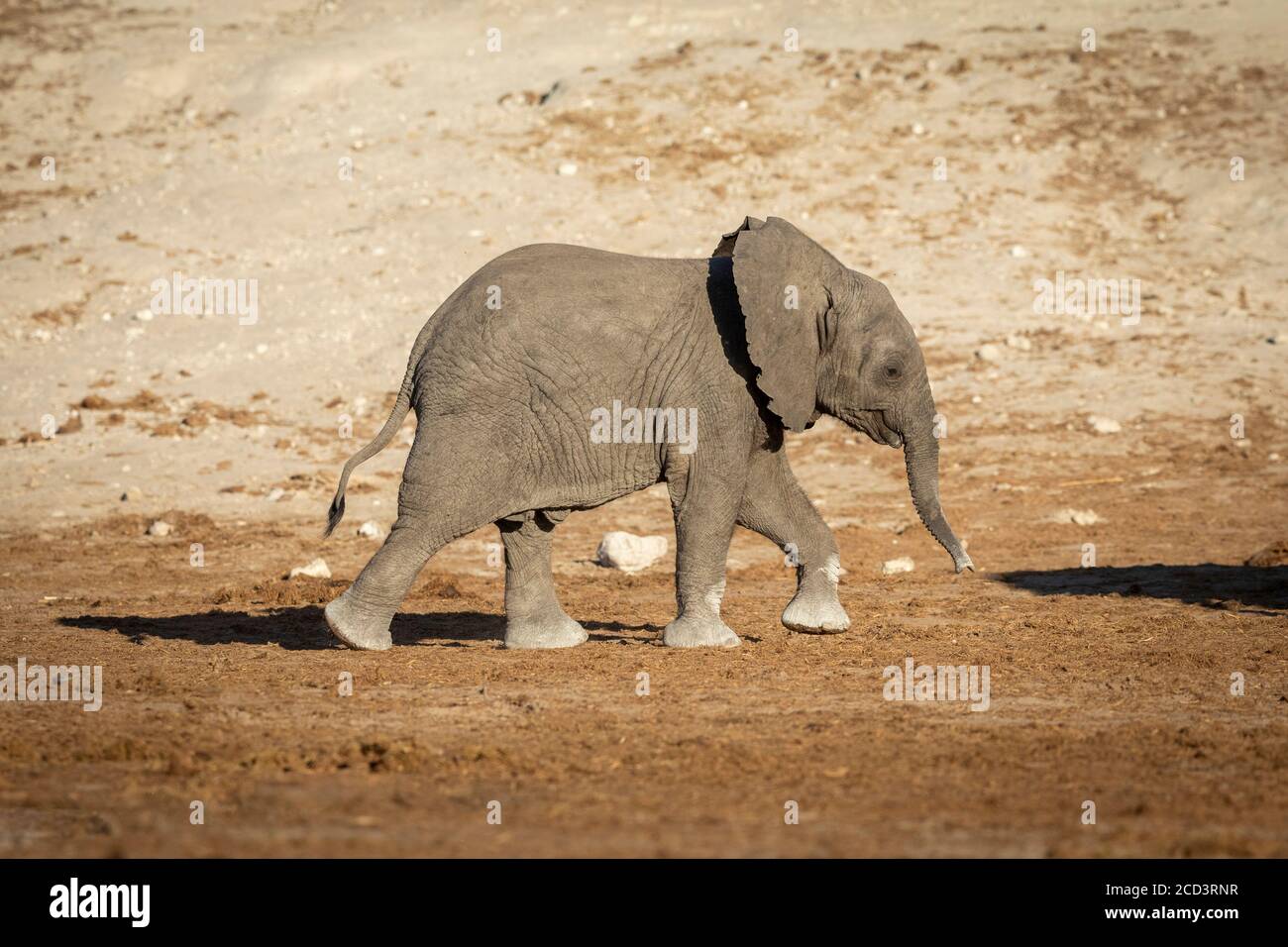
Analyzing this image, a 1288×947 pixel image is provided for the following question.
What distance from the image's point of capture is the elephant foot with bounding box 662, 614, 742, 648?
950cm

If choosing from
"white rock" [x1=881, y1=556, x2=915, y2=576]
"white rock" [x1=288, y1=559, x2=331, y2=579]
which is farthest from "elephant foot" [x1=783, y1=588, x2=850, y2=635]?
"white rock" [x1=288, y1=559, x2=331, y2=579]

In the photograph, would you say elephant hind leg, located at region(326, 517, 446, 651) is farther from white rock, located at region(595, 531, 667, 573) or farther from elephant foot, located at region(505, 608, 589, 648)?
white rock, located at region(595, 531, 667, 573)

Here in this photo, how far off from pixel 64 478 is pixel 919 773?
1265 cm

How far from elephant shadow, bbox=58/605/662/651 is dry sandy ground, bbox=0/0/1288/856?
0.22 ft

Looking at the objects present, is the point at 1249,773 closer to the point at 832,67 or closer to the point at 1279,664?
the point at 1279,664

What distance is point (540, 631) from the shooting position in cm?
987

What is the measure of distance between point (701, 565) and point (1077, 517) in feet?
21.3

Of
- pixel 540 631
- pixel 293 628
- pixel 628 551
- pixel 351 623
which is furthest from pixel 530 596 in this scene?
pixel 628 551

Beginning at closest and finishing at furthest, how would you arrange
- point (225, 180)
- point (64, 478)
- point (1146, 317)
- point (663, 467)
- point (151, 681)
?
point (151, 681)
point (663, 467)
point (64, 478)
point (1146, 317)
point (225, 180)

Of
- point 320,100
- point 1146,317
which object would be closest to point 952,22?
point 1146,317

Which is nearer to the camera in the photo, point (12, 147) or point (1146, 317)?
point (1146, 317)

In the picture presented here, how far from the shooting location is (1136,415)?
17.4 meters

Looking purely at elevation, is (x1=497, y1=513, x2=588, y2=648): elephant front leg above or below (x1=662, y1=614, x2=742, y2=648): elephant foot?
above

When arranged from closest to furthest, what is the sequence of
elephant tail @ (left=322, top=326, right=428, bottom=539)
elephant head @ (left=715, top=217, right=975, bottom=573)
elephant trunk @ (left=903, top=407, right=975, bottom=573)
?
elephant head @ (left=715, top=217, right=975, bottom=573)
elephant tail @ (left=322, top=326, right=428, bottom=539)
elephant trunk @ (left=903, top=407, right=975, bottom=573)
